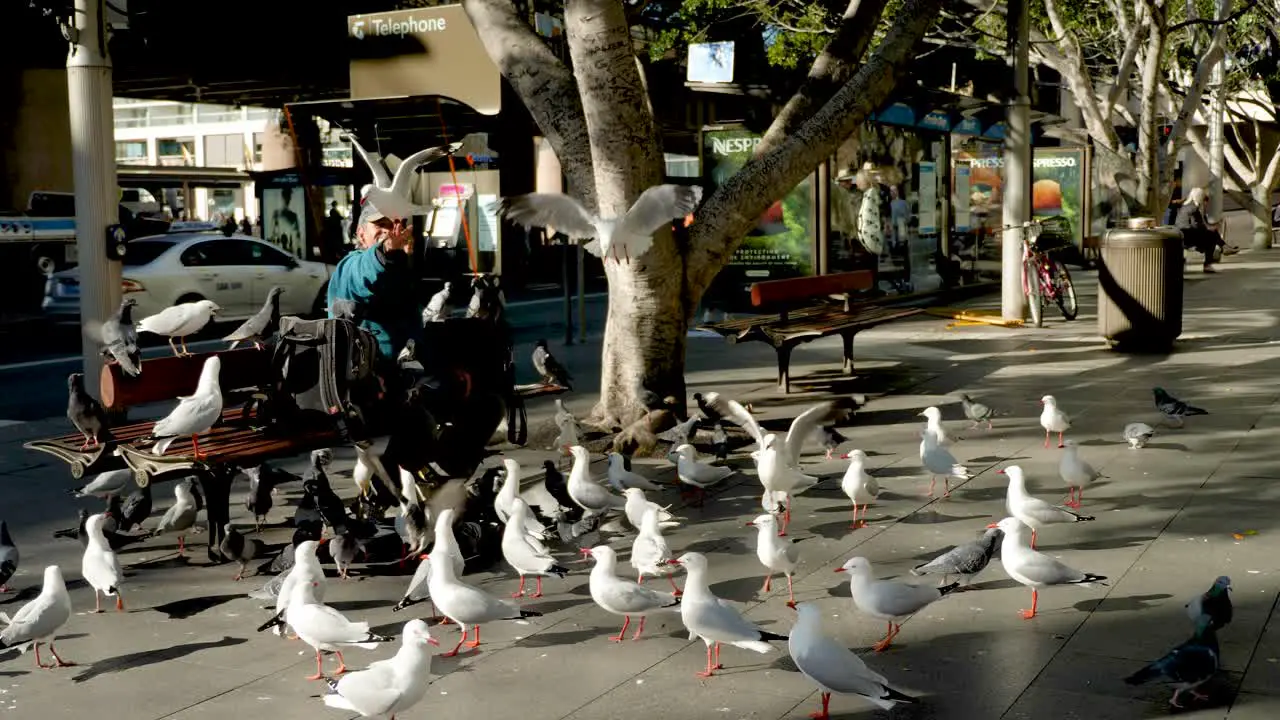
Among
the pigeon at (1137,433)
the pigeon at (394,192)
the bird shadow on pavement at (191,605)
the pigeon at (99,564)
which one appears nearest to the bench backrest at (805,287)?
the pigeon at (1137,433)

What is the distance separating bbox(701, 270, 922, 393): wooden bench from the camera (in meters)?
12.5

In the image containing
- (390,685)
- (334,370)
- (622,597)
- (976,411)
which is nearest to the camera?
(390,685)

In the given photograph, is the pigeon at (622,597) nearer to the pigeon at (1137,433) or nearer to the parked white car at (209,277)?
the pigeon at (1137,433)

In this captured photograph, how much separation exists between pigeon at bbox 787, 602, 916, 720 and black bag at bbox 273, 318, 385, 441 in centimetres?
325

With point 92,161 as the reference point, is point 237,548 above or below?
below

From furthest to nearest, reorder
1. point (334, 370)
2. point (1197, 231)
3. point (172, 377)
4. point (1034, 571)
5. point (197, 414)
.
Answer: point (1197, 231)
point (172, 377)
point (197, 414)
point (334, 370)
point (1034, 571)

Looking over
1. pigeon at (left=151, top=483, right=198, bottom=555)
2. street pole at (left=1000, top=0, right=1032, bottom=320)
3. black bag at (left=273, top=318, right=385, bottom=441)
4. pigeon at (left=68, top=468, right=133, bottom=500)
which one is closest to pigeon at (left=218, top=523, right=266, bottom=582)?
pigeon at (left=151, top=483, right=198, bottom=555)

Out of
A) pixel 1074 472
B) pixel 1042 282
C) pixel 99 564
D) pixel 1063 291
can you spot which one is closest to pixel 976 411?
pixel 1074 472

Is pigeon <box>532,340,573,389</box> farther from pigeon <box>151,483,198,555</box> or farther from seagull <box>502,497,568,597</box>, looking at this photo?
seagull <box>502,497,568,597</box>

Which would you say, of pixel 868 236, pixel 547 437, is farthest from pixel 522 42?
pixel 868 236

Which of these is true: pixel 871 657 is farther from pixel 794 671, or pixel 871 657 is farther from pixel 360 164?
pixel 360 164

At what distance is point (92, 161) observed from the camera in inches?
396

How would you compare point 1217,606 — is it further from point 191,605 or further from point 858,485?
→ point 191,605

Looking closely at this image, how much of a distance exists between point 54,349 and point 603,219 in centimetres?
1171
